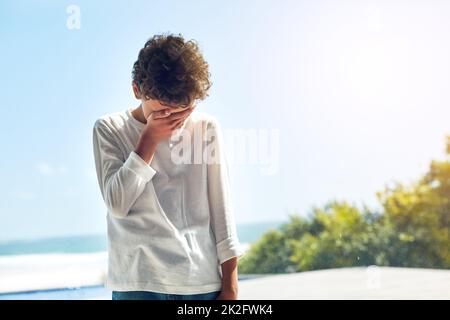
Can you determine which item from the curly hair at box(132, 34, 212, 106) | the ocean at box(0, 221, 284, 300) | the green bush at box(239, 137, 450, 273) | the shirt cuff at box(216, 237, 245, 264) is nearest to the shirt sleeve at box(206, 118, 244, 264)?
the shirt cuff at box(216, 237, 245, 264)

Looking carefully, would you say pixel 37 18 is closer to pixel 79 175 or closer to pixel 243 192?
pixel 79 175

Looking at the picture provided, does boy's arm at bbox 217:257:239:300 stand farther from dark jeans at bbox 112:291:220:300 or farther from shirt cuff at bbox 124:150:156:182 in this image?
shirt cuff at bbox 124:150:156:182

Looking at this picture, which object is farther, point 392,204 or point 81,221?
point 392,204

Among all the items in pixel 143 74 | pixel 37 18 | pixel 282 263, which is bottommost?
pixel 282 263

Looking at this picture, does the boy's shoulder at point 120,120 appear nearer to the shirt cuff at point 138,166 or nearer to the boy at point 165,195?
the boy at point 165,195

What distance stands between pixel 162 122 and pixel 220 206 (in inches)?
7.1

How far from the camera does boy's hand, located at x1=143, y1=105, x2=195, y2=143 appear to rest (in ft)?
3.86

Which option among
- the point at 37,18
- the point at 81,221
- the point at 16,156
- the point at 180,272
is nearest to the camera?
the point at 180,272

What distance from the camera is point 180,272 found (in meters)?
1.17

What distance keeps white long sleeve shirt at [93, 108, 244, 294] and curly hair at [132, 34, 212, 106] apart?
3.7 inches

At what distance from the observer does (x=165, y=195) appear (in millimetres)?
1201

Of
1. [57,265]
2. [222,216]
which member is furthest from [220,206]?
[57,265]
